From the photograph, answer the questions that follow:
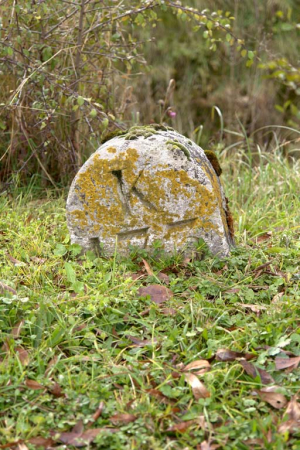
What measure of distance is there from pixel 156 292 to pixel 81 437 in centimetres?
105

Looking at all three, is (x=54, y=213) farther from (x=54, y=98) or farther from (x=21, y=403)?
(x=21, y=403)

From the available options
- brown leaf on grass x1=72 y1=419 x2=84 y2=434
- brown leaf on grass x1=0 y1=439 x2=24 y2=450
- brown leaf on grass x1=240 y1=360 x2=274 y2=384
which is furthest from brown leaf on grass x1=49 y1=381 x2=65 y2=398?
brown leaf on grass x1=240 y1=360 x2=274 y2=384

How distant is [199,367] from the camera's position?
273 centimetres

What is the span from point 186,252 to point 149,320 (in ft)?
2.29

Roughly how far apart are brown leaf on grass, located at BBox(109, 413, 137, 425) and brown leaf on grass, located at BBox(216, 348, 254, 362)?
548 mm

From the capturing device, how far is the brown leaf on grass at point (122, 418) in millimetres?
2441

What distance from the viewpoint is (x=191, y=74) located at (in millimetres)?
8734

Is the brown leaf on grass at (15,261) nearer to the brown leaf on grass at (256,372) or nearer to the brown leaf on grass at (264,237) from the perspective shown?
the brown leaf on grass at (256,372)

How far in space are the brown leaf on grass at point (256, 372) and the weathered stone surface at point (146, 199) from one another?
1.00 meters

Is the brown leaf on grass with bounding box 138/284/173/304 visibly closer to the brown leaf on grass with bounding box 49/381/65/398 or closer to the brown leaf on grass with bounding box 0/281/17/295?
the brown leaf on grass with bounding box 0/281/17/295

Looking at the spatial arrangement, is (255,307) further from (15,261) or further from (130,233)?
(15,261)

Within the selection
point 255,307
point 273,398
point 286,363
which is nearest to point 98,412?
point 273,398

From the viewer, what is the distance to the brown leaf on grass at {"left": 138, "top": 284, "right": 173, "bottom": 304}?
3.23 m

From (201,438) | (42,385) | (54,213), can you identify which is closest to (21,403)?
(42,385)
